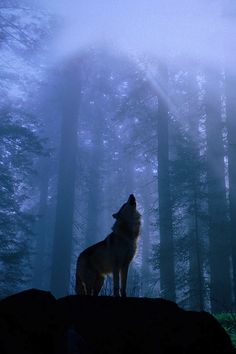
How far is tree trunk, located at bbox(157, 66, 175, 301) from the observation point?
17.1m

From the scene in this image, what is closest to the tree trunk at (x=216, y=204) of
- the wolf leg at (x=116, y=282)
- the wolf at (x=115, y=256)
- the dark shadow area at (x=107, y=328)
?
the wolf at (x=115, y=256)

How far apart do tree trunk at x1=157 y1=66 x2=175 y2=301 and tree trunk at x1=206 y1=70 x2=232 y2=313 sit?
180 cm

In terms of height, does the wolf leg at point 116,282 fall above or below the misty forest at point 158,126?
below

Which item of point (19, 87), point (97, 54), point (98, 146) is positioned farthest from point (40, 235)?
point (97, 54)

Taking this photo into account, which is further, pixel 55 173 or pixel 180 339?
pixel 55 173

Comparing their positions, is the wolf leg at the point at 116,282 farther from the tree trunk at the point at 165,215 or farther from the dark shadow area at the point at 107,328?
the tree trunk at the point at 165,215

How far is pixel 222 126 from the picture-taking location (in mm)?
18266

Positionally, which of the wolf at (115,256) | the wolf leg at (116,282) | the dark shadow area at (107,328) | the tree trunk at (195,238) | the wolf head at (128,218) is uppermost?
the tree trunk at (195,238)

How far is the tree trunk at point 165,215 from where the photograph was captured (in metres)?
17.1

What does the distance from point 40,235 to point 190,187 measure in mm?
20868

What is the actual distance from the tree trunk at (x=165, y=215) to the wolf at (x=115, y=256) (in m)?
10.4

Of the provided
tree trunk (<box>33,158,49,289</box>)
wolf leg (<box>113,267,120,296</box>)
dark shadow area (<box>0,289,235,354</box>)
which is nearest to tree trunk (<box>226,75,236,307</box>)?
wolf leg (<box>113,267,120,296</box>)

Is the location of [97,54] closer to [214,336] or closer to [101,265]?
[101,265]

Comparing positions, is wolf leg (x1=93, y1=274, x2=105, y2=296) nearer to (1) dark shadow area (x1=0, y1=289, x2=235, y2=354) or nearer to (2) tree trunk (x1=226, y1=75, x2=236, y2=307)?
(1) dark shadow area (x1=0, y1=289, x2=235, y2=354)
